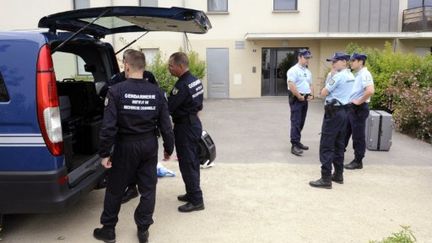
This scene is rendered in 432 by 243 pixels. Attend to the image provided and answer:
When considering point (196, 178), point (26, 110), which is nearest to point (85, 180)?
point (26, 110)

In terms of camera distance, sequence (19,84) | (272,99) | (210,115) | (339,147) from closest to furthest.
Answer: (19,84) → (339,147) → (210,115) → (272,99)

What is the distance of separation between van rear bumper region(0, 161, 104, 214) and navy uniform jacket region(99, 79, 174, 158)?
0.46 meters

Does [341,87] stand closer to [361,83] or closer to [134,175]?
[361,83]

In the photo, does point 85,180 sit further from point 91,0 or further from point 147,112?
point 91,0

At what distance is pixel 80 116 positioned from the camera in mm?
4918

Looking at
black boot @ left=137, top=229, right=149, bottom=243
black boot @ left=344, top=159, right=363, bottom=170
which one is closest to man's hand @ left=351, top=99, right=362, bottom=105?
black boot @ left=344, top=159, right=363, bottom=170

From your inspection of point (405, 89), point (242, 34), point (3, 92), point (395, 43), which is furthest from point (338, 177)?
point (395, 43)

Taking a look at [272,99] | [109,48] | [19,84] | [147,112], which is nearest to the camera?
[19,84]

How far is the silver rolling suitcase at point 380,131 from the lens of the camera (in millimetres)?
7641

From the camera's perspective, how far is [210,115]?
1317cm

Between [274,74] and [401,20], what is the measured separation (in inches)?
234

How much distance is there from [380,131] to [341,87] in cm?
272

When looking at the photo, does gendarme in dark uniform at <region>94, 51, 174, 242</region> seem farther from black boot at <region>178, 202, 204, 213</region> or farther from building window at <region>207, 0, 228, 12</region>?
building window at <region>207, 0, 228, 12</region>

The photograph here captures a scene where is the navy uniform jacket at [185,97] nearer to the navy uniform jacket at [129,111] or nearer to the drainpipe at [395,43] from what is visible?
the navy uniform jacket at [129,111]
